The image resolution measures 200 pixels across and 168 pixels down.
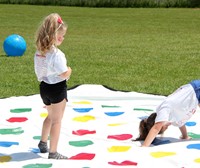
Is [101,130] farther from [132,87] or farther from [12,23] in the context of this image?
[12,23]

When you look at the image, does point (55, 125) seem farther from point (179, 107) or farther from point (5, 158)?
point (179, 107)

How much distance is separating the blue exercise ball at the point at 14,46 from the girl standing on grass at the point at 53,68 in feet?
23.2

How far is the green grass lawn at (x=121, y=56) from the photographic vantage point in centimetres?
888

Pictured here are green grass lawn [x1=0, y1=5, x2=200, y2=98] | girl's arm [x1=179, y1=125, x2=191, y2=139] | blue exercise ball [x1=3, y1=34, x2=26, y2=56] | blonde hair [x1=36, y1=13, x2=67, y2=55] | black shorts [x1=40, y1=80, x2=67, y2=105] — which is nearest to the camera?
blonde hair [x1=36, y1=13, x2=67, y2=55]

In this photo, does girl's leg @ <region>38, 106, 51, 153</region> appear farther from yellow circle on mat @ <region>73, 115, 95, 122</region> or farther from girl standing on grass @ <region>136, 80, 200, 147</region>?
yellow circle on mat @ <region>73, 115, 95, 122</region>

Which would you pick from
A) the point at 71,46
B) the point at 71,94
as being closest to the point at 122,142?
the point at 71,94

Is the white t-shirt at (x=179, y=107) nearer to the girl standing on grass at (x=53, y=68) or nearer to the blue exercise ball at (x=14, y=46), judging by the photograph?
the girl standing on grass at (x=53, y=68)

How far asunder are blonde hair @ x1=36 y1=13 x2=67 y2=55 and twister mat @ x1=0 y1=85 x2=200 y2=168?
99 centimetres

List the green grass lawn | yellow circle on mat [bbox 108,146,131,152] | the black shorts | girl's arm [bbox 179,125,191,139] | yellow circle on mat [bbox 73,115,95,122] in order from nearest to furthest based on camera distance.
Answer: the black shorts → yellow circle on mat [bbox 108,146,131,152] → girl's arm [bbox 179,125,191,139] → yellow circle on mat [bbox 73,115,95,122] → the green grass lawn

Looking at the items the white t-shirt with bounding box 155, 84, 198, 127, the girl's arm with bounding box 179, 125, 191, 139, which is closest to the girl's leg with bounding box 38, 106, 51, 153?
the white t-shirt with bounding box 155, 84, 198, 127

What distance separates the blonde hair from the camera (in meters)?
4.62

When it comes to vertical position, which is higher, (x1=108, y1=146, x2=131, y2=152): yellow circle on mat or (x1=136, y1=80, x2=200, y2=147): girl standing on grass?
(x1=136, y1=80, x2=200, y2=147): girl standing on grass

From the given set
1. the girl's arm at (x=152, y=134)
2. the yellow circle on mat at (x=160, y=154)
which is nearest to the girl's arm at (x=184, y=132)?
the girl's arm at (x=152, y=134)

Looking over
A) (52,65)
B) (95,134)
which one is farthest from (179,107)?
(52,65)
